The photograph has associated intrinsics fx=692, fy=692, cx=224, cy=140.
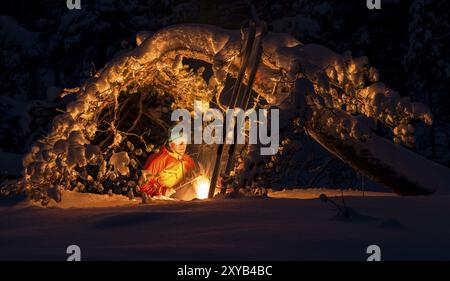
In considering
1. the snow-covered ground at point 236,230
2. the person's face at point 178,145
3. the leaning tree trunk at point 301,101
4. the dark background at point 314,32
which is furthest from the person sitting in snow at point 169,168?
the dark background at point 314,32

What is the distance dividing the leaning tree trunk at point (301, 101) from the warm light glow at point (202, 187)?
1056 millimetres

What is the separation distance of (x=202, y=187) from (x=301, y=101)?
199 centimetres

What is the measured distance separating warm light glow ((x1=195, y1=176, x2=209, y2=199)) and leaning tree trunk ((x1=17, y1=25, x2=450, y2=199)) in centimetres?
106

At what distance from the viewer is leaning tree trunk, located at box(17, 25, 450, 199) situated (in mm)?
7047

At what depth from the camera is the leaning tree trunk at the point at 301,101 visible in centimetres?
705

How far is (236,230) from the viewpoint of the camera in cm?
529

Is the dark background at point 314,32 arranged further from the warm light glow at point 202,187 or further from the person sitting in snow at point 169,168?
the warm light glow at point 202,187

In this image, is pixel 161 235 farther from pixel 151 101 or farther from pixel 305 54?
pixel 151 101

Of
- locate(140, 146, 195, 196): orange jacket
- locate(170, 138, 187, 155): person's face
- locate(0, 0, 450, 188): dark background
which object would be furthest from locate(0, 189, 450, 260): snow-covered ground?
locate(0, 0, 450, 188): dark background
